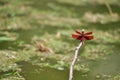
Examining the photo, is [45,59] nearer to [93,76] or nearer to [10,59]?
[10,59]

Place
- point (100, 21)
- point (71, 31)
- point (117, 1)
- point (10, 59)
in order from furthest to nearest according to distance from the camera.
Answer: point (117, 1), point (100, 21), point (71, 31), point (10, 59)

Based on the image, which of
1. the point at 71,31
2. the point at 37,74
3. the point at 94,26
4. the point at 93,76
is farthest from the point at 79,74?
the point at 94,26

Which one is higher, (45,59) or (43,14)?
(43,14)

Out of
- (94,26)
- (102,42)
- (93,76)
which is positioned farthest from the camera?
(94,26)

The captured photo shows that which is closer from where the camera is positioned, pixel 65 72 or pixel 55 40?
pixel 65 72

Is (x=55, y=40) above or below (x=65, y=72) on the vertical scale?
above

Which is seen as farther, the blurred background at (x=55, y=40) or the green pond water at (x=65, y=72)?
the blurred background at (x=55, y=40)

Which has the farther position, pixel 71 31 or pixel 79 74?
pixel 71 31

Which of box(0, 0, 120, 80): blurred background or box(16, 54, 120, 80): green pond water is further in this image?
box(0, 0, 120, 80): blurred background
